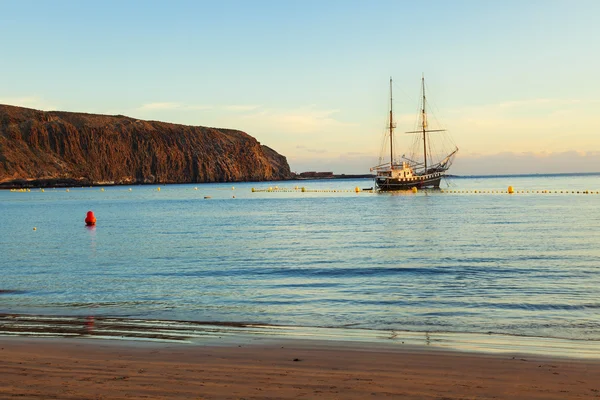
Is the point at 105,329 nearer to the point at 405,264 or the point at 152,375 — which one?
the point at 152,375

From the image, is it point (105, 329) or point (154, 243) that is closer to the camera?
point (105, 329)

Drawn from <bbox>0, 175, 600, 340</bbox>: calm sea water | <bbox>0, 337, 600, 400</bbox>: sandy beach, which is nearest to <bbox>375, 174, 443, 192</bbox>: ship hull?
<bbox>0, 175, 600, 340</bbox>: calm sea water

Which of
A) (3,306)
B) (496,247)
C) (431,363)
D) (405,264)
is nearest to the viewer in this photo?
(431,363)

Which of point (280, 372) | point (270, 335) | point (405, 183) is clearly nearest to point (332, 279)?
point (270, 335)

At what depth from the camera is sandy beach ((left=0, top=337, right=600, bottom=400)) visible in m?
7.57

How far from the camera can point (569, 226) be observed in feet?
128

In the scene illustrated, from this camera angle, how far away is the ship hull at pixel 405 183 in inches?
4518

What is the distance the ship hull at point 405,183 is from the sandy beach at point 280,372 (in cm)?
10578

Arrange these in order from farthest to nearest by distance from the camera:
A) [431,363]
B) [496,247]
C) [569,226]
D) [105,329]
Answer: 1. [569,226]
2. [496,247]
3. [105,329]
4. [431,363]

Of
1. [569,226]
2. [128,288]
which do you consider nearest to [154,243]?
[128,288]

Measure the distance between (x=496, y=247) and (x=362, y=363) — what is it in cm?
2068

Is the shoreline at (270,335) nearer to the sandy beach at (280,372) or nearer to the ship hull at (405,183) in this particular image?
the sandy beach at (280,372)

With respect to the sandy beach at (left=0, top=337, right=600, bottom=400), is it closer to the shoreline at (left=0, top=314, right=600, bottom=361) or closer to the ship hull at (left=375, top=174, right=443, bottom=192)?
the shoreline at (left=0, top=314, right=600, bottom=361)

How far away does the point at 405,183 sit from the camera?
115m
